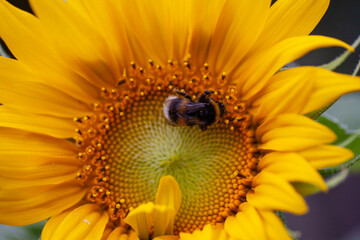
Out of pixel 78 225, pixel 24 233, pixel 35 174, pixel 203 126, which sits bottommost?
pixel 24 233

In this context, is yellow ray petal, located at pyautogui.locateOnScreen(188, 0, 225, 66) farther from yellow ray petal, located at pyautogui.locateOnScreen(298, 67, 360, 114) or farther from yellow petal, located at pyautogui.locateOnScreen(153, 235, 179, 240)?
yellow petal, located at pyautogui.locateOnScreen(153, 235, 179, 240)

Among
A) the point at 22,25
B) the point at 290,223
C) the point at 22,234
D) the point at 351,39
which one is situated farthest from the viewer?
the point at 290,223

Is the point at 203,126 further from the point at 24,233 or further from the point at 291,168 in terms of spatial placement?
the point at 24,233

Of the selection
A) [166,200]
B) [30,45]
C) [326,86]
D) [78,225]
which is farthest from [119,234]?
[326,86]

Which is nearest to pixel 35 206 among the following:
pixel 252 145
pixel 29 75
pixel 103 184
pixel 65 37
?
pixel 103 184

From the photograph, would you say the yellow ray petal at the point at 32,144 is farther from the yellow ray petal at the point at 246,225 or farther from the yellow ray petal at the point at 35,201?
the yellow ray petal at the point at 246,225

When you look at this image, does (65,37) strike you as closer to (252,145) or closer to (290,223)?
(252,145)

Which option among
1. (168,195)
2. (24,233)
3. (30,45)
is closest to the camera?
(168,195)
